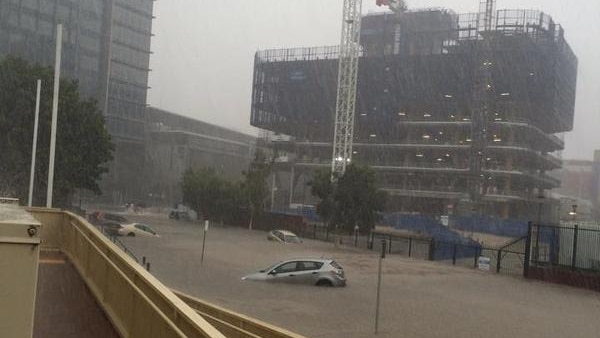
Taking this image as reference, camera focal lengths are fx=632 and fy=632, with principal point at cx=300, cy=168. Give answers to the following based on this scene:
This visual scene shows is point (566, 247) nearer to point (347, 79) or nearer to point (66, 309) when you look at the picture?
point (66, 309)

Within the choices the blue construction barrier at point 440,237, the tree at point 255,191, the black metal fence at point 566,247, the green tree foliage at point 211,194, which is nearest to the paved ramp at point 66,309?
the black metal fence at point 566,247

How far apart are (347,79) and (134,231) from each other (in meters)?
43.0

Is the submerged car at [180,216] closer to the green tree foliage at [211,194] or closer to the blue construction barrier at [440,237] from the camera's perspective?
the green tree foliage at [211,194]

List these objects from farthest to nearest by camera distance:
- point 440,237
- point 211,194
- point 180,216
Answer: point 211,194 → point 180,216 → point 440,237

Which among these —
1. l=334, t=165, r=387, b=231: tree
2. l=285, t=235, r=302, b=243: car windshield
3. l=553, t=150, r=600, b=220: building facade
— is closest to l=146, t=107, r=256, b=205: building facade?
l=334, t=165, r=387, b=231: tree

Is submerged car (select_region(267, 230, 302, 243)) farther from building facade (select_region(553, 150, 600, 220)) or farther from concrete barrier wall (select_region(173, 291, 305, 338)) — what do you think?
concrete barrier wall (select_region(173, 291, 305, 338))

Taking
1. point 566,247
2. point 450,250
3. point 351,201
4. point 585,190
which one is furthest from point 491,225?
point 566,247

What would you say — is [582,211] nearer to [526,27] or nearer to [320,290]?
[320,290]

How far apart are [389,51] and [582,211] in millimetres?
43379

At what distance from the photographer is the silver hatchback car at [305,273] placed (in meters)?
16.4

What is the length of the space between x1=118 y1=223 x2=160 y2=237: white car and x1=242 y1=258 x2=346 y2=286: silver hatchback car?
448 inches

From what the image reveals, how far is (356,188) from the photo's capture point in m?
35.3

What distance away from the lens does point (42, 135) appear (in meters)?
29.0

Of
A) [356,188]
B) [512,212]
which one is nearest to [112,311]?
[356,188]
